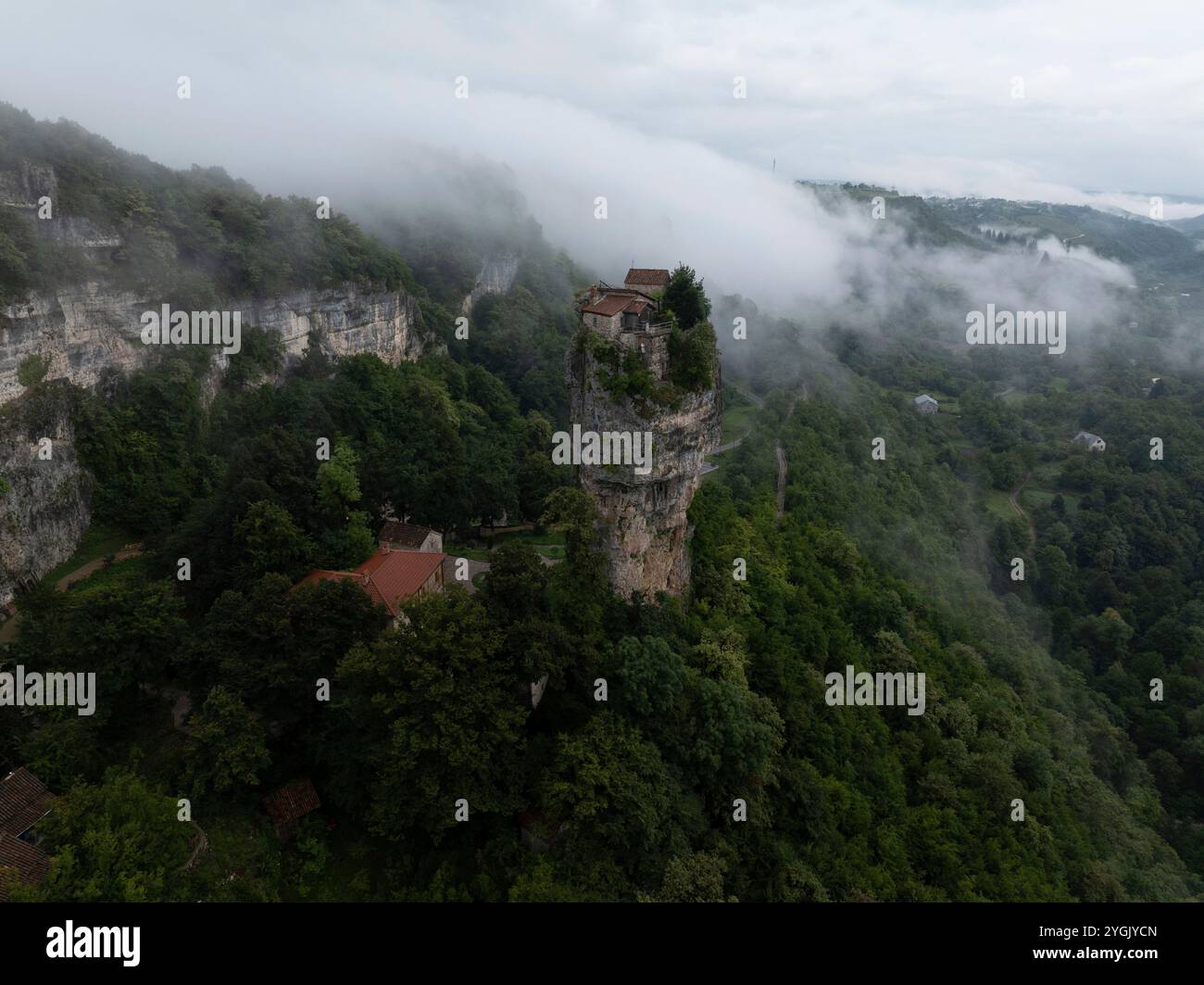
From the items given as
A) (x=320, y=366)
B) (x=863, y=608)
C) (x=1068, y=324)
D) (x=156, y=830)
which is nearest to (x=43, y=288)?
(x=320, y=366)

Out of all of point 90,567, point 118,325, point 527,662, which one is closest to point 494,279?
point 118,325

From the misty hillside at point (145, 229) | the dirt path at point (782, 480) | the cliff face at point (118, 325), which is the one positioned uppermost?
the misty hillside at point (145, 229)

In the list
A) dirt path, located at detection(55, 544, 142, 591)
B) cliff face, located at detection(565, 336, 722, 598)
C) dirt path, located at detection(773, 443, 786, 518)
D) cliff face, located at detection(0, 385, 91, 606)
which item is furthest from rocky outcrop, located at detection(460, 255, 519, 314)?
cliff face, located at detection(565, 336, 722, 598)

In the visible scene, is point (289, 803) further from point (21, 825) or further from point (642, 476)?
point (642, 476)

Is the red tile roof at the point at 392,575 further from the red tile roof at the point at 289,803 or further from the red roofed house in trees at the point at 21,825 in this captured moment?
the red roofed house in trees at the point at 21,825

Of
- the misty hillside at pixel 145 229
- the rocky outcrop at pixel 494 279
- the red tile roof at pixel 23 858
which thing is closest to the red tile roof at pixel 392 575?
the red tile roof at pixel 23 858

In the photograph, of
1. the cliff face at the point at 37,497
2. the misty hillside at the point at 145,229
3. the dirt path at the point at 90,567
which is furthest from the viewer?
the misty hillside at the point at 145,229
